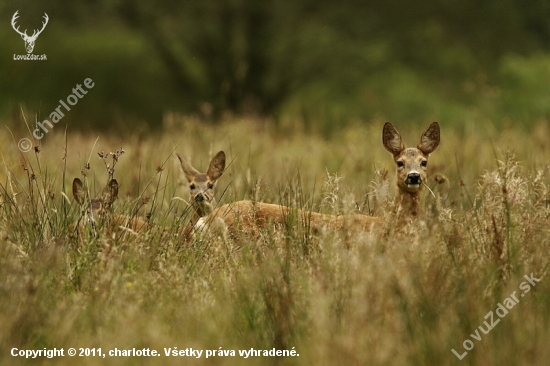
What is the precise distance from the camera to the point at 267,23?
819 inches

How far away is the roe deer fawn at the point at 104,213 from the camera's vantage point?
5.76 m

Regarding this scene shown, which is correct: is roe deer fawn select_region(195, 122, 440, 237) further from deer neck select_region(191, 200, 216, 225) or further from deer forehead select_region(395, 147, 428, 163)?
deer neck select_region(191, 200, 216, 225)

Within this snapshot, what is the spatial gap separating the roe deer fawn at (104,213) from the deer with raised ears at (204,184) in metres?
1.15

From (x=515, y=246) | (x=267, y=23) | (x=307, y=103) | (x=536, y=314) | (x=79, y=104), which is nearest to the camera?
(x=536, y=314)

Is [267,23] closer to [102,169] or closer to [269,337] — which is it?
[102,169]

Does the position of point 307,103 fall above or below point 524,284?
above

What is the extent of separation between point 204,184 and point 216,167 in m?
0.22

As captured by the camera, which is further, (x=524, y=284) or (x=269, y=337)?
(x=524, y=284)

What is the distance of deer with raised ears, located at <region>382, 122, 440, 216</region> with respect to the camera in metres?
6.76

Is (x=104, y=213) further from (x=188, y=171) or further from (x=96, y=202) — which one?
(x=188, y=171)

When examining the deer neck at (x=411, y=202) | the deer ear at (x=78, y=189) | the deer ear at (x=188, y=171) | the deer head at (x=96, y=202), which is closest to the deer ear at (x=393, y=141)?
the deer neck at (x=411, y=202)

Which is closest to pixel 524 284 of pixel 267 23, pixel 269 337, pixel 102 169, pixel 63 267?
pixel 269 337

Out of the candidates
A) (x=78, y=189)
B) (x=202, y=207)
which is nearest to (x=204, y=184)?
(x=202, y=207)

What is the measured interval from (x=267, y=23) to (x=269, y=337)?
16.7m
